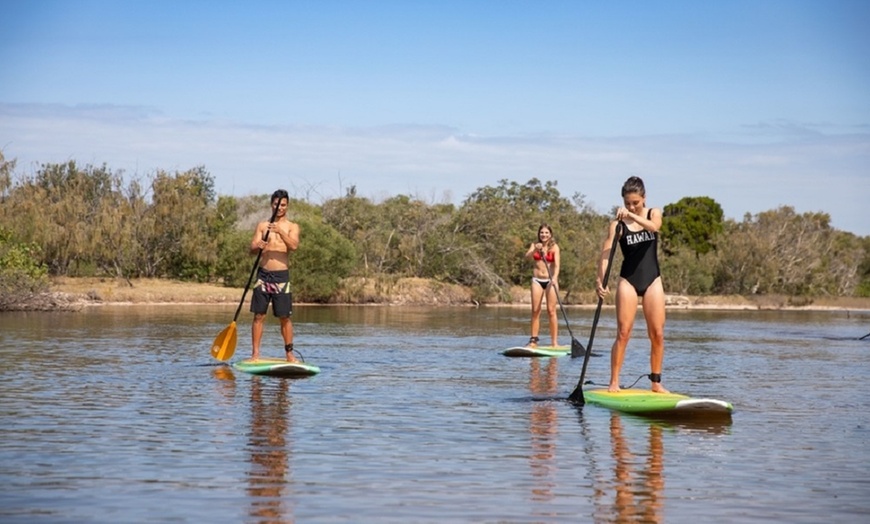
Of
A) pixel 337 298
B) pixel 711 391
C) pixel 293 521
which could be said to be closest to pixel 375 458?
pixel 293 521

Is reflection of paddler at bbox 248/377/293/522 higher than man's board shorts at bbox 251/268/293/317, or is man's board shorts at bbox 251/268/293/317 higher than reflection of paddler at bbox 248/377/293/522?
man's board shorts at bbox 251/268/293/317

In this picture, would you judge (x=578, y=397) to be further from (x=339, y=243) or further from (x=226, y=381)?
(x=339, y=243)

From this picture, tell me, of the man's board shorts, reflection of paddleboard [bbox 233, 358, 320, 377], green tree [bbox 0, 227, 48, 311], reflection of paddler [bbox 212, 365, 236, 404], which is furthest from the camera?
green tree [bbox 0, 227, 48, 311]

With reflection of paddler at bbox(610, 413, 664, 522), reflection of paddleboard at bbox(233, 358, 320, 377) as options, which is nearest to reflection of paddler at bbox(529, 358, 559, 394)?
reflection of paddleboard at bbox(233, 358, 320, 377)

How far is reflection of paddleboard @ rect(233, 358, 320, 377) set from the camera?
14.5 meters

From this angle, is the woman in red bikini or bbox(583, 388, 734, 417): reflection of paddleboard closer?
bbox(583, 388, 734, 417): reflection of paddleboard

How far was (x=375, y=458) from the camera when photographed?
8.67m

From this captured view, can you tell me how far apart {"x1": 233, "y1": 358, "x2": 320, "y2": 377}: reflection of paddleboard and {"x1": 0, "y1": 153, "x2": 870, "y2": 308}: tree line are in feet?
64.4

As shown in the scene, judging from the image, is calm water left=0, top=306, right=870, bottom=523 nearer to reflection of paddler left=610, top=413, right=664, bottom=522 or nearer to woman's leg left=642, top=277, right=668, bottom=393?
reflection of paddler left=610, top=413, right=664, bottom=522

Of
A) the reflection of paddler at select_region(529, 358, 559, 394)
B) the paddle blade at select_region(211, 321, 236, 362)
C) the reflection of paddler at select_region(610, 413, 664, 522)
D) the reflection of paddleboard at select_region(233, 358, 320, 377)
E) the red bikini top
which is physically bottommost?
the reflection of paddler at select_region(610, 413, 664, 522)

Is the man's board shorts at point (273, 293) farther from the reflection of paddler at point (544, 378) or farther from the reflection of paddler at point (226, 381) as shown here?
the reflection of paddler at point (544, 378)

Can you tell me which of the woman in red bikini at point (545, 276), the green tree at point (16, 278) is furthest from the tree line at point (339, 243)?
the woman in red bikini at point (545, 276)

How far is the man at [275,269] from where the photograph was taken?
1524 centimetres

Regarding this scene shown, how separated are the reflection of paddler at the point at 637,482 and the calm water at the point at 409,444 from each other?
0.08 feet
